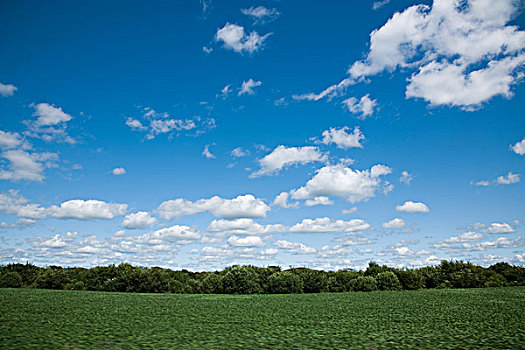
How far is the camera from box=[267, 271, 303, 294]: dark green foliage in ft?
74.7

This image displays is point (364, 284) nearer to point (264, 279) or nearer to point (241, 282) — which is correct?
point (264, 279)

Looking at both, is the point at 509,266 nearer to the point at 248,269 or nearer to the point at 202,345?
the point at 248,269

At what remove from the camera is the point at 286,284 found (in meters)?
22.8

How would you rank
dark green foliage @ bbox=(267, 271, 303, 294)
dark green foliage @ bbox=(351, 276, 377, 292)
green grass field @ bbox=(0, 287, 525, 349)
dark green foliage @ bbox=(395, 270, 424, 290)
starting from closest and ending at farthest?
green grass field @ bbox=(0, 287, 525, 349) → dark green foliage @ bbox=(351, 276, 377, 292) → dark green foliage @ bbox=(267, 271, 303, 294) → dark green foliage @ bbox=(395, 270, 424, 290)

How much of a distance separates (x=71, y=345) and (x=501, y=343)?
21.3 feet

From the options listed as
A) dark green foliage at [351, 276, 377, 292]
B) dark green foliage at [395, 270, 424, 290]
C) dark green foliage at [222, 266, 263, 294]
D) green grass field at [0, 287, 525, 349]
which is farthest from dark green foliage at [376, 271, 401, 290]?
green grass field at [0, 287, 525, 349]

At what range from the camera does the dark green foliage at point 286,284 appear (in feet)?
74.7

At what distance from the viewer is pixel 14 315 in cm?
807

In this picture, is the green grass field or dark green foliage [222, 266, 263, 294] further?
dark green foliage [222, 266, 263, 294]

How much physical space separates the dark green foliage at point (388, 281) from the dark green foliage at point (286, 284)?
5094mm

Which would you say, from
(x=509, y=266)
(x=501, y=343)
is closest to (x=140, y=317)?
(x=501, y=343)

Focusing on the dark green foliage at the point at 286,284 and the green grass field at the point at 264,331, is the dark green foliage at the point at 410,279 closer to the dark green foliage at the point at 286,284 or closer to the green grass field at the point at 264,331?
the dark green foliage at the point at 286,284

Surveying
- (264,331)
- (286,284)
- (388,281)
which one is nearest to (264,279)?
(286,284)

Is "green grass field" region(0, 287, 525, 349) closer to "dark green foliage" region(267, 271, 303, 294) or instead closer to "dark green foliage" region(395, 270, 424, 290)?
"dark green foliage" region(267, 271, 303, 294)
